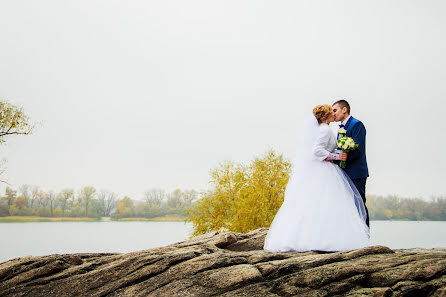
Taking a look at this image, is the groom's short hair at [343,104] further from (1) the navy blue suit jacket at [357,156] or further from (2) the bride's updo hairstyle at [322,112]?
(2) the bride's updo hairstyle at [322,112]

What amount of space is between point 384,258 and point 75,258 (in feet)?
25.9

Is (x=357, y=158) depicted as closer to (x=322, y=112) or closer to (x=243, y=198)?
(x=322, y=112)

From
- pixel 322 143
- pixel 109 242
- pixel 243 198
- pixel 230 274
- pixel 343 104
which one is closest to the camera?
pixel 230 274

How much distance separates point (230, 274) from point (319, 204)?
9.81 feet

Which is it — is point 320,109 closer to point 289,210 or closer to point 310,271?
point 289,210

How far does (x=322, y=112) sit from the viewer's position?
10.3m

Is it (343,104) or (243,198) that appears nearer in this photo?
(343,104)

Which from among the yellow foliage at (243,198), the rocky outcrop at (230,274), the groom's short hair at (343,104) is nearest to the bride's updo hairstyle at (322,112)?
the groom's short hair at (343,104)

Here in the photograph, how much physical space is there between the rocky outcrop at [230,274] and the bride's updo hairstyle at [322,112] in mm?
3502


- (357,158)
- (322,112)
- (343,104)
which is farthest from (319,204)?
(343,104)

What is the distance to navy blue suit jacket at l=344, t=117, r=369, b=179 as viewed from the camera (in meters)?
10.7

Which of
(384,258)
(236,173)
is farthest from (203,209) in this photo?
(384,258)

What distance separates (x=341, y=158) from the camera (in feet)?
34.3

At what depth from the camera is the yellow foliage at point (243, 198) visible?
3438 cm
